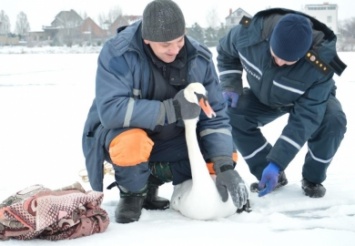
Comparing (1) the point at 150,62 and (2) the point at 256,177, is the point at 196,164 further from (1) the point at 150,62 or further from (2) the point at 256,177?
(2) the point at 256,177

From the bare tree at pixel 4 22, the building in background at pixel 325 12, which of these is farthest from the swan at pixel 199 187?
the bare tree at pixel 4 22

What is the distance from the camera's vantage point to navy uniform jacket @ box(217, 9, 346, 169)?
9.62 ft

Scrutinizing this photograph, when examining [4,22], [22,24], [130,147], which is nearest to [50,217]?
[130,147]

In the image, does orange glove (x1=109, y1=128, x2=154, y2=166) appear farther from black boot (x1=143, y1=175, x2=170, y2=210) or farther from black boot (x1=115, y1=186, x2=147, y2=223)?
black boot (x1=143, y1=175, x2=170, y2=210)

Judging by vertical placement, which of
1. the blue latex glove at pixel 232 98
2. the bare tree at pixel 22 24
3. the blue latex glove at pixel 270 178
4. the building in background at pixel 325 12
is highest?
the building in background at pixel 325 12

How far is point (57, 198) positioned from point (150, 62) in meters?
0.86

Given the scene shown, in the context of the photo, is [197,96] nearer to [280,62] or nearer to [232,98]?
[280,62]

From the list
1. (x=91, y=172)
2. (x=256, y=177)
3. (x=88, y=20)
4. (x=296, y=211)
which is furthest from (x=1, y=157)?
(x=88, y=20)

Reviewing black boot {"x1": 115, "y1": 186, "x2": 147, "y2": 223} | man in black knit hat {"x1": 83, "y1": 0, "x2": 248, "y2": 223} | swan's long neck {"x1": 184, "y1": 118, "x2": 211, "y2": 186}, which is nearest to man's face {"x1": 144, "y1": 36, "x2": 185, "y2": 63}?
man in black knit hat {"x1": 83, "y1": 0, "x2": 248, "y2": 223}

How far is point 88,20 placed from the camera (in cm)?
7412

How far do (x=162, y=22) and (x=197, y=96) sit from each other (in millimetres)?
410

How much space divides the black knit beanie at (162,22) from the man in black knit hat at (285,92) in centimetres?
69

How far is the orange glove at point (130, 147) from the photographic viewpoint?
243 cm

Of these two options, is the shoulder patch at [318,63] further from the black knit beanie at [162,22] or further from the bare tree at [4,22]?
the bare tree at [4,22]
